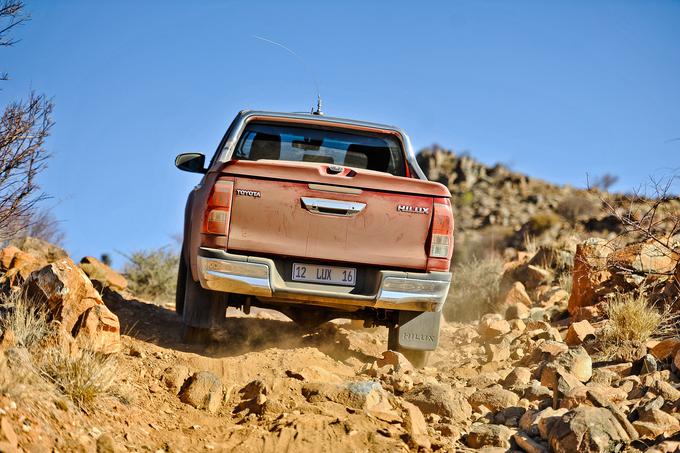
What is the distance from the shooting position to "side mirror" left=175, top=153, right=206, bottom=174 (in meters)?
7.41

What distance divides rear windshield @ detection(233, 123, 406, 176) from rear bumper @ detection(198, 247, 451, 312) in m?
1.31

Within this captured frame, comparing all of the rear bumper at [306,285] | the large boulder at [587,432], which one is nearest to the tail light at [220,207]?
the rear bumper at [306,285]

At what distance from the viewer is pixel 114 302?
28.5 feet

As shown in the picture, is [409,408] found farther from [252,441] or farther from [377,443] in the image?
[252,441]

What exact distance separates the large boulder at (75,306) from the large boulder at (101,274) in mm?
3772

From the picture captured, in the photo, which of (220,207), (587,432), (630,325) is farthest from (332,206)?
(630,325)

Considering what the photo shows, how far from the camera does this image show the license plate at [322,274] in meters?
6.24

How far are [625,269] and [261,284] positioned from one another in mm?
4193

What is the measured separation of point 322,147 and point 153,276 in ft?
21.1

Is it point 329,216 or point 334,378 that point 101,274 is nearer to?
point 329,216

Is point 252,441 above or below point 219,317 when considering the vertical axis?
below

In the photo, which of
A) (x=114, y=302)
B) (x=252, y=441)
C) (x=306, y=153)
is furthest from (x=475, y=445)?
(x=114, y=302)

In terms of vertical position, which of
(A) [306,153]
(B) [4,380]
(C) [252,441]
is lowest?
(C) [252,441]

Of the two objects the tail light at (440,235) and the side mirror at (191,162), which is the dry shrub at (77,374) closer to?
the tail light at (440,235)
